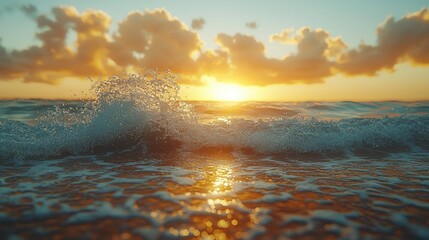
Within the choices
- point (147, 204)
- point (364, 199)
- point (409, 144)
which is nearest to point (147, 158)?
point (147, 204)

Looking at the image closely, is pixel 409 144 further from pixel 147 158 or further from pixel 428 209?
pixel 147 158

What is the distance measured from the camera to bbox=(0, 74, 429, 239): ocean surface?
2629mm

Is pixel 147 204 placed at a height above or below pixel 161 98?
below

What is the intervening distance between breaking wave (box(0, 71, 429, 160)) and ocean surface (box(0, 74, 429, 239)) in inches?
1.3

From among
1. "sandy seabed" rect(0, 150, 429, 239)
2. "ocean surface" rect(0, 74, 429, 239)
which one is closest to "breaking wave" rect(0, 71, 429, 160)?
"ocean surface" rect(0, 74, 429, 239)

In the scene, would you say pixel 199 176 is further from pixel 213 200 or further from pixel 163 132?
pixel 163 132

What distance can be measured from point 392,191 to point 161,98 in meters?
5.95

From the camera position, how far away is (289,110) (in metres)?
16.9

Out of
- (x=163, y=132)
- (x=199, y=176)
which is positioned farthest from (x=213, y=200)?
(x=163, y=132)

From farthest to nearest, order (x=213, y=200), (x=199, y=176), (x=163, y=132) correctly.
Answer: (x=163, y=132) < (x=199, y=176) < (x=213, y=200)

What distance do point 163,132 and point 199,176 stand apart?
352cm

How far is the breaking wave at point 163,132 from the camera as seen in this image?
7.09 m

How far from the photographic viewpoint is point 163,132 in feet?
25.6

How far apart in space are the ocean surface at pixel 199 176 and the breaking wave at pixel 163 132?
3 centimetres
